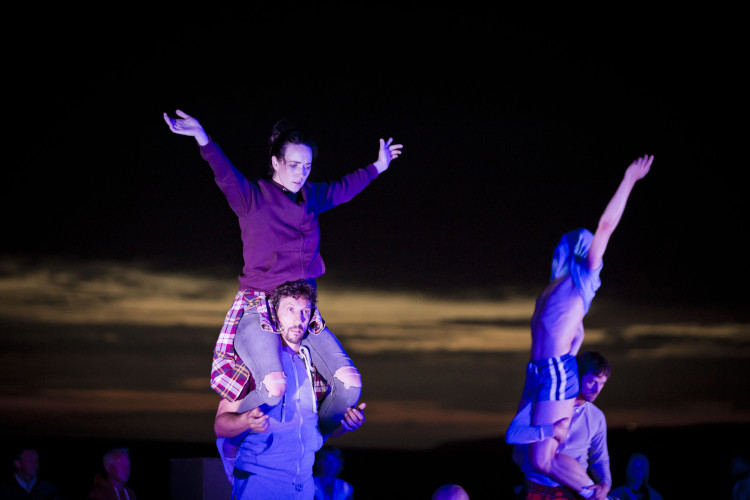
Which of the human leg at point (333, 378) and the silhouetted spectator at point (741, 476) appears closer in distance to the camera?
the human leg at point (333, 378)

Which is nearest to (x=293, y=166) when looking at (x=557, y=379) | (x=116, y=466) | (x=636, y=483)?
(x=557, y=379)

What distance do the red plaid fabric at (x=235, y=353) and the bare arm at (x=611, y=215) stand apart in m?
1.36

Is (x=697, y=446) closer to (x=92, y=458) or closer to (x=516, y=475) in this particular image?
(x=516, y=475)

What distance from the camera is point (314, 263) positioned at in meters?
4.21

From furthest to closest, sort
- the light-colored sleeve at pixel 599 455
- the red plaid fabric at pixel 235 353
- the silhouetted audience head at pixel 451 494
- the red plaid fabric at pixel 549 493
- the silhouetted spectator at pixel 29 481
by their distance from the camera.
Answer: the silhouetted spectator at pixel 29 481
the light-colored sleeve at pixel 599 455
the red plaid fabric at pixel 549 493
the red plaid fabric at pixel 235 353
the silhouetted audience head at pixel 451 494

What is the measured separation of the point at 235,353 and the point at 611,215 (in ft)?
6.22

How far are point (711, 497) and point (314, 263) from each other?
211 inches

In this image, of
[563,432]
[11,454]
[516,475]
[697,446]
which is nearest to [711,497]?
[697,446]

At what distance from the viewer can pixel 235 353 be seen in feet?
13.2

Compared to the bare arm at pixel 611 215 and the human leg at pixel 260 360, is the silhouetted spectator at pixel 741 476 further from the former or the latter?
the human leg at pixel 260 360

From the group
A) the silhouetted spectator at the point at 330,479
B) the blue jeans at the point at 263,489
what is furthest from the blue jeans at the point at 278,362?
the silhouetted spectator at the point at 330,479

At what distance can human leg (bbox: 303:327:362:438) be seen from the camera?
13.1 ft

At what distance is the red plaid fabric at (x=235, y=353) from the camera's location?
12.9ft

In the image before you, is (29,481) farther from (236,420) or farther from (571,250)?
(571,250)
